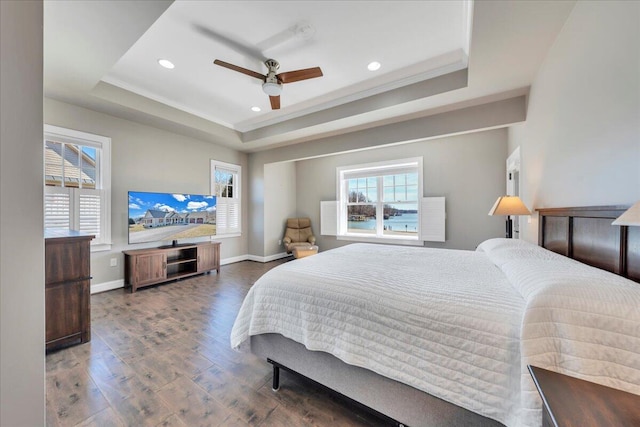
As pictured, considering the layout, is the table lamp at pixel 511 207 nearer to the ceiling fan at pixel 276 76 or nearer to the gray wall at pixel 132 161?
the ceiling fan at pixel 276 76

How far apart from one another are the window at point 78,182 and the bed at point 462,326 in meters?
3.16

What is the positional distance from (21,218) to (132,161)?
3.83 meters

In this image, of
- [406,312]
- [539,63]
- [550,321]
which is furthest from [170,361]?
[539,63]

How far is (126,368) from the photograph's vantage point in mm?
1824

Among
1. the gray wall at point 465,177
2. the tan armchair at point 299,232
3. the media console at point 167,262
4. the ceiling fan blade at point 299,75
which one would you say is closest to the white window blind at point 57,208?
the media console at point 167,262

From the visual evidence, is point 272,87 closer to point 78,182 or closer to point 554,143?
point 554,143

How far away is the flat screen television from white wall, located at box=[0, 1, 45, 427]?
350cm

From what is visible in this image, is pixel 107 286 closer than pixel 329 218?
Yes

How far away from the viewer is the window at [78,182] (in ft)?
10.0

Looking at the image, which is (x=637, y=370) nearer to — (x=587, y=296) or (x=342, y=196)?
(x=587, y=296)

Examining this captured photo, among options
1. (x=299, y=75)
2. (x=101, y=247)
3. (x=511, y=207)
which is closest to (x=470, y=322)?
(x=511, y=207)

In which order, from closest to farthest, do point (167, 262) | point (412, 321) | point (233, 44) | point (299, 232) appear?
point (412, 321) → point (233, 44) → point (167, 262) → point (299, 232)

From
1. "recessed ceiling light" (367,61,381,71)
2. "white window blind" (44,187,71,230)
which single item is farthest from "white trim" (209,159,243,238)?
"recessed ceiling light" (367,61,381,71)

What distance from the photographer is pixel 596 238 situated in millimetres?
1401
